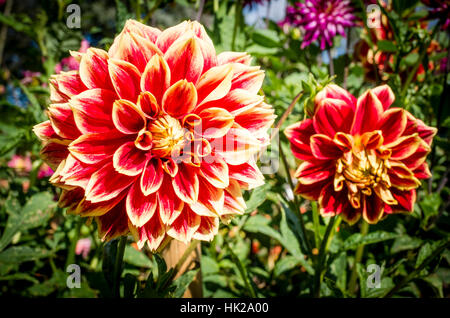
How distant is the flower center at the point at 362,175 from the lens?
2.29 ft

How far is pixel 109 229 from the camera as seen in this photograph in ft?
1.89

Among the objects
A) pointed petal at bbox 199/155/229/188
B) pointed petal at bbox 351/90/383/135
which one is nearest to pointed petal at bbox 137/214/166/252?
pointed petal at bbox 199/155/229/188

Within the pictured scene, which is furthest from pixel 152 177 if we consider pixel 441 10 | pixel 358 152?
pixel 441 10

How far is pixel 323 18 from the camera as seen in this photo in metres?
1.17

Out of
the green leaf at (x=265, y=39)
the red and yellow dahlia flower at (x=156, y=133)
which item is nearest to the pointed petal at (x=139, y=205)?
the red and yellow dahlia flower at (x=156, y=133)

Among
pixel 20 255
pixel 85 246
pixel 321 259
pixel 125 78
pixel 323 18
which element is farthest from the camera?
pixel 85 246

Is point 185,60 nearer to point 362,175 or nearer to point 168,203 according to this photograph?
point 168,203

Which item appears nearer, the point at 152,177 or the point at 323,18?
the point at 152,177

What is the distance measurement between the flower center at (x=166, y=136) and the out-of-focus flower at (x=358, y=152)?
24 cm

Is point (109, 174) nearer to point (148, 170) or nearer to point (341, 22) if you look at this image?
point (148, 170)

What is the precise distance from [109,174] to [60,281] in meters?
0.58

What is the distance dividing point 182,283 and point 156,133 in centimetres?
39

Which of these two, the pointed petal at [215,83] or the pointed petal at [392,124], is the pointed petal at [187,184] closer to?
the pointed petal at [215,83]
